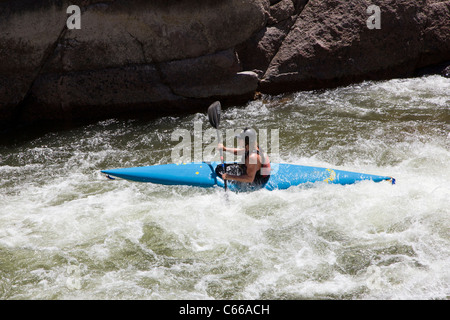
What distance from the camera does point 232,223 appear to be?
4.54m

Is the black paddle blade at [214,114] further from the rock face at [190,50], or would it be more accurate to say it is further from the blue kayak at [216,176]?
the rock face at [190,50]

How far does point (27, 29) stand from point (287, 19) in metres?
3.97

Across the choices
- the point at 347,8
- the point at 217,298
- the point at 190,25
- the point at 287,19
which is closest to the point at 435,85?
the point at 347,8

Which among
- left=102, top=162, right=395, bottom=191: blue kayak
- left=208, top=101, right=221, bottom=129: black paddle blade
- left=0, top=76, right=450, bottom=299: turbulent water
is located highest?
left=208, top=101, right=221, bottom=129: black paddle blade

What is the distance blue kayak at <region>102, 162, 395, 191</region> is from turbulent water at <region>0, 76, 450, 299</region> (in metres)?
0.09

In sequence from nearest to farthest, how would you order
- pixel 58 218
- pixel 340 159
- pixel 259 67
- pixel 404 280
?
pixel 404 280
pixel 58 218
pixel 340 159
pixel 259 67

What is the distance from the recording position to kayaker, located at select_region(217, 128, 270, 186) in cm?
479

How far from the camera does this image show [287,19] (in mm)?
7699

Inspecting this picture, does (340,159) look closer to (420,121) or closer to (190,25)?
(420,121)

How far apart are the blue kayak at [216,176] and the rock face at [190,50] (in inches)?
88.3
